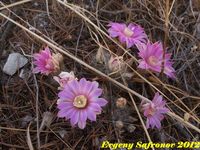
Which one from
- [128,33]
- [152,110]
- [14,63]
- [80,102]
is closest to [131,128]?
[152,110]

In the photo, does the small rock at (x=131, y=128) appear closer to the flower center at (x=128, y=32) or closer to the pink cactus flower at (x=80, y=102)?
the pink cactus flower at (x=80, y=102)

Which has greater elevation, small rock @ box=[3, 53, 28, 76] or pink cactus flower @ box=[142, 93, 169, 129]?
small rock @ box=[3, 53, 28, 76]

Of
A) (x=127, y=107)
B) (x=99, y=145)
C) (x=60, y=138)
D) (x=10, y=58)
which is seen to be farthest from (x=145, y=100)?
(x=10, y=58)

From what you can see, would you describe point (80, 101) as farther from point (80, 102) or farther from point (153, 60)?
point (153, 60)

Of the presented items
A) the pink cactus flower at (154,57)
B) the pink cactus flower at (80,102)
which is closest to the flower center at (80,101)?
the pink cactus flower at (80,102)

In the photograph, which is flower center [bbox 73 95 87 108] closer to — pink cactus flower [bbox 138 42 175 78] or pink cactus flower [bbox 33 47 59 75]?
pink cactus flower [bbox 33 47 59 75]

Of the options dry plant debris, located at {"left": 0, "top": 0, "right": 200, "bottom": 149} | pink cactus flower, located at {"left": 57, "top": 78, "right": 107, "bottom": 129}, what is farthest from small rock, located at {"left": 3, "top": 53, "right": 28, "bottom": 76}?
pink cactus flower, located at {"left": 57, "top": 78, "right": 107, "bottom": 129}
